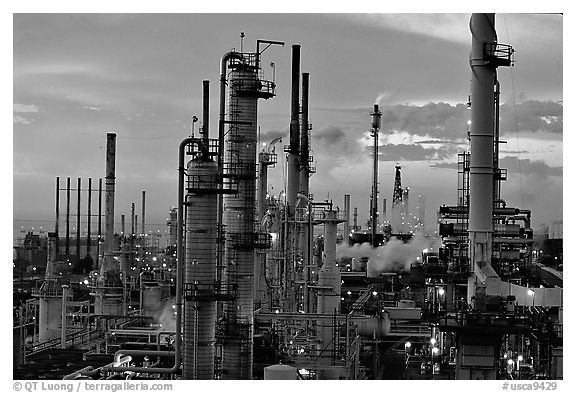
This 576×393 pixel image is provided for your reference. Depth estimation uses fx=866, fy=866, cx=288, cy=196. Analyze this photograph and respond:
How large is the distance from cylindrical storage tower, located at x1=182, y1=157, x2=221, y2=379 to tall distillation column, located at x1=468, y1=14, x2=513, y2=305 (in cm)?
705

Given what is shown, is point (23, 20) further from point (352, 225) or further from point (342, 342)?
point (352, 225)

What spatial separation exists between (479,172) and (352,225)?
42.0 meters

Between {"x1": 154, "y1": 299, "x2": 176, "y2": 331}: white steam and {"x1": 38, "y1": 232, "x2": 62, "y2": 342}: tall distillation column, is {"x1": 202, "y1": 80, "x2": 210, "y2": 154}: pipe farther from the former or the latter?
{"x1": 38, "y1": 232, "x2": 62, "y2": 342}: tall distillation column

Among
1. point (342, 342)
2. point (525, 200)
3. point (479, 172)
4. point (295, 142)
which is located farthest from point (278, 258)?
point (479, 172)

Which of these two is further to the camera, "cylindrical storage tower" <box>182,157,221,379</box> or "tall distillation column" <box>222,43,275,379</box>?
"tall distillation column" <box>222,43,275,379</box>

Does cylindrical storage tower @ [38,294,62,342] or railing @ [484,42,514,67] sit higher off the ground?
railing @ [484,42,514,67]

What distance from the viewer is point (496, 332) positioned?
18.1 meters

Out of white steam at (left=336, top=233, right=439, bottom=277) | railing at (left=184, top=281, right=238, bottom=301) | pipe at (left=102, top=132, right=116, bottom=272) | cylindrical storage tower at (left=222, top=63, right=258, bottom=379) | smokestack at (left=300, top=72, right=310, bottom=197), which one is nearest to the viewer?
railing at (left=184, top=281, right=238, bottom=301)

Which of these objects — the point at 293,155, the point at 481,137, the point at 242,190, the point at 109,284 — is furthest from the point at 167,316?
the point at 481,137

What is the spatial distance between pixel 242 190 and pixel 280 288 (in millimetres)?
9476

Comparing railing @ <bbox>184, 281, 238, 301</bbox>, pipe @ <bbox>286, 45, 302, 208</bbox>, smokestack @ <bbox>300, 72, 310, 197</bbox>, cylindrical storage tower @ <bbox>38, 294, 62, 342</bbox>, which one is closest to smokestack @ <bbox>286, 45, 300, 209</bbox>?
pipe @ <bbox>286, 45, 302, 208</bbox>

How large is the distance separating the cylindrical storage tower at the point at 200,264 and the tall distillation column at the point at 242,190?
2758 mm

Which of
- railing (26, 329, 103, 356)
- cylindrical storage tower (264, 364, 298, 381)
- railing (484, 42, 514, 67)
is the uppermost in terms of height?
railing (484, 42, 514, 67)

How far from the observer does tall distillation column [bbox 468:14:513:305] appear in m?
20.5
